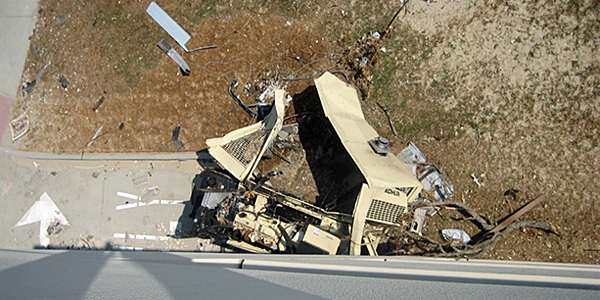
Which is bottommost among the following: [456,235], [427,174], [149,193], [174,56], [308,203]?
[456,235]

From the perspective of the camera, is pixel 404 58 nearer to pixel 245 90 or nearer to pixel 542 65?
pixel 542 65

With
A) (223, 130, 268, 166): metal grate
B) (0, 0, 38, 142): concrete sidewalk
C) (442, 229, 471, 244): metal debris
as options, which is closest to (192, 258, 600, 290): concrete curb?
(223, 130, 268, 166): metal grate

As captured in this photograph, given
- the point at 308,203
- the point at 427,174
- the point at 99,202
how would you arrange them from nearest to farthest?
the point at 308,203 < the point at 427,174 < the point at 99,202

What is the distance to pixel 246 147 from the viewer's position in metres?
4.82

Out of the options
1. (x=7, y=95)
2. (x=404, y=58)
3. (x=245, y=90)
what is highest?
(x=7, y=95)

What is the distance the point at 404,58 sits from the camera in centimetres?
552

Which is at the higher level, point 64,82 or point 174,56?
point 64,82

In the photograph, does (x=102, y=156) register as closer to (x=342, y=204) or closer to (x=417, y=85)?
(x=342, y=204)

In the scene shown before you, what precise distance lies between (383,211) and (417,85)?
224cm

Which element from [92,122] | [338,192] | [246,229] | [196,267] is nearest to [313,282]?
[196,267]

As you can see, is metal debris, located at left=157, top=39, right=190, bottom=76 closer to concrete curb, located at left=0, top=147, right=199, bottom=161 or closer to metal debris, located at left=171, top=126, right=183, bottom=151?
metal debris, located at left=171, top=126, right=183, bottom=151

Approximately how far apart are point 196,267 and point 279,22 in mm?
4213

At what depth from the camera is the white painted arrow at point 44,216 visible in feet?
21.4

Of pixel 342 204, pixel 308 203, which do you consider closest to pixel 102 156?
pixel 308 203
